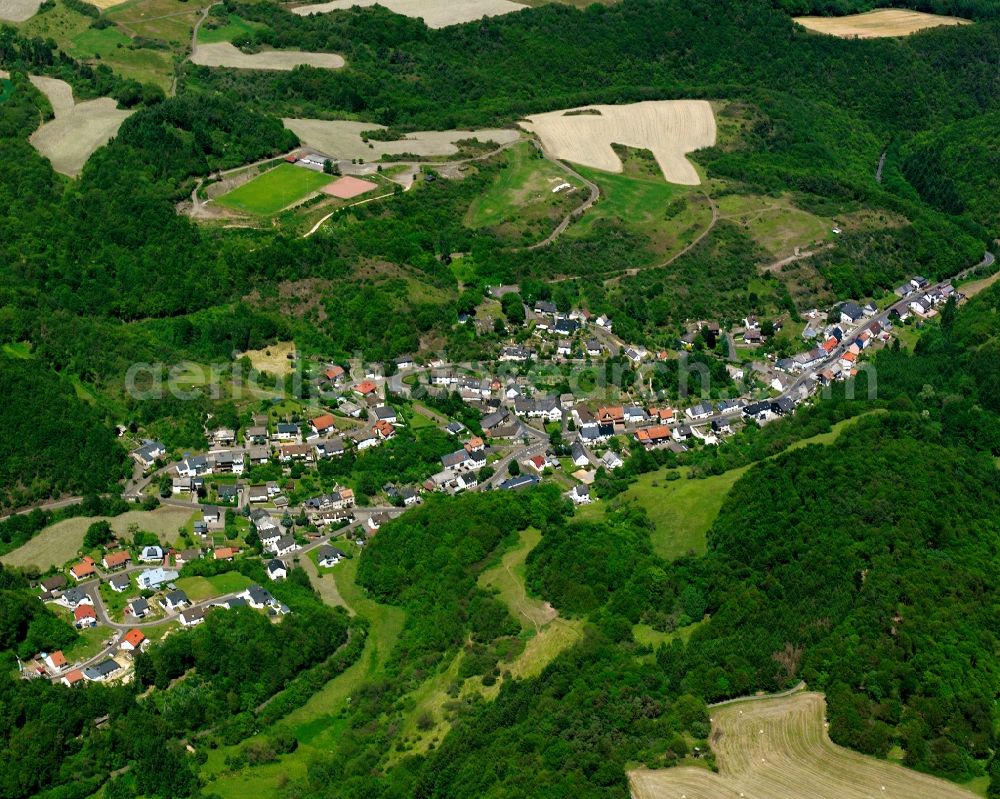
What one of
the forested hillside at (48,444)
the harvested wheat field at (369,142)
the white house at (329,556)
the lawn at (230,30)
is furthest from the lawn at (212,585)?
the lawn at (230,30)

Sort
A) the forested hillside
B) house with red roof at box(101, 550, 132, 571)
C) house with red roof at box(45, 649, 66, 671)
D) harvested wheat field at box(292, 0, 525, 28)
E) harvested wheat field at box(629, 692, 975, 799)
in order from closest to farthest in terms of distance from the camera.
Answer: harvested wheat field at box(629, 692, 975, 799) < house with red roof at box(45, 649, 66, 671) < house with red roof at box(101, 550, 132, 571) < the forested hillside < harvested wheat field at box(292, 0, 525, 28)

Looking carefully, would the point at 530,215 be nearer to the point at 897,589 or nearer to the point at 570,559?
the point at 570,559

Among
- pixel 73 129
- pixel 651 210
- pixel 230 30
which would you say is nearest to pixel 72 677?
pixel 651 210

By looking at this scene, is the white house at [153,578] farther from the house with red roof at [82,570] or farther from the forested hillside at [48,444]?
the forested hillside at [48,444]

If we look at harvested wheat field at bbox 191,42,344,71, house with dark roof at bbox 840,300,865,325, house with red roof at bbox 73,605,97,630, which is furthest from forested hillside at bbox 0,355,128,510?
harvested wheat field at bbox 191,42,344,71

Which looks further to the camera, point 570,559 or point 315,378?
point 315,378

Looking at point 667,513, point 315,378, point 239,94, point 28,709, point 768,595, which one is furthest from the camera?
point 239,94

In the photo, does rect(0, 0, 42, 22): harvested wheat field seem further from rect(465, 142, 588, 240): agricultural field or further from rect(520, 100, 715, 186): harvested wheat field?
rect(465, 142, 588, 240): agricultural field

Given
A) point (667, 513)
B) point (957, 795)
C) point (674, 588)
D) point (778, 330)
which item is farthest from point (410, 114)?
point (957, 795)
